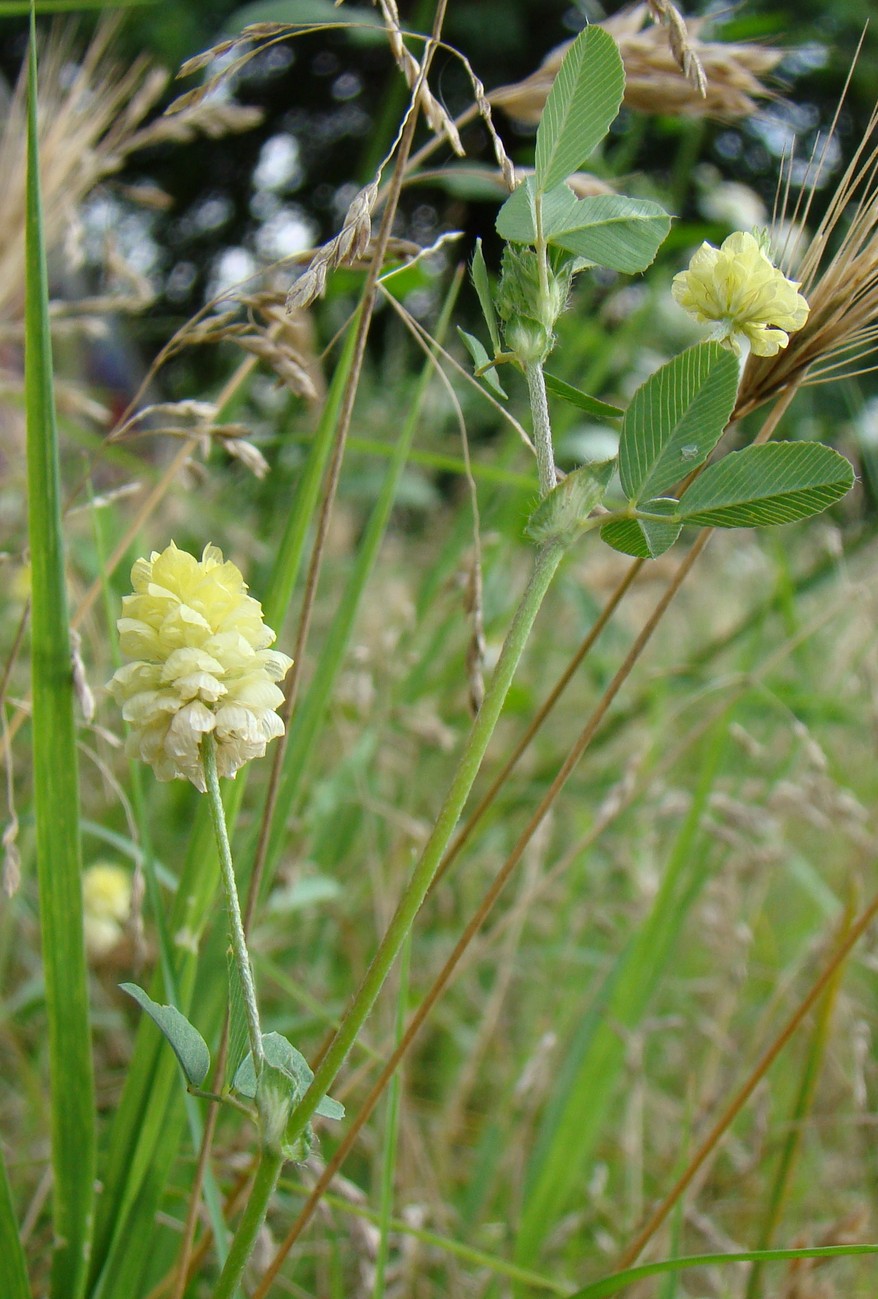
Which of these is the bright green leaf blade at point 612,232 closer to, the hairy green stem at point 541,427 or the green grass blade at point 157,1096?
the hairy green stem at point 541,427

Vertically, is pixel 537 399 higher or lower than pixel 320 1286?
higher

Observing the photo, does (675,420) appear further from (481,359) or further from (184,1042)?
(184,1042)

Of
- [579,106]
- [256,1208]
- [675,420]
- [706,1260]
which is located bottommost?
[706,1260]

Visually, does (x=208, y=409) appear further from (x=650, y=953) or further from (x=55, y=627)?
(x=650, y=953)

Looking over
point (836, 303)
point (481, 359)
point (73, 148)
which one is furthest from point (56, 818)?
point (73, 148)

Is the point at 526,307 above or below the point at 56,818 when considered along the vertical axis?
above

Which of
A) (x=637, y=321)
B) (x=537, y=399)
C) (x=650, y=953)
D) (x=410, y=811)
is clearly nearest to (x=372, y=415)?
(x=637, y=321)

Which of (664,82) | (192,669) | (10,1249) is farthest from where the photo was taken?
(664,82)

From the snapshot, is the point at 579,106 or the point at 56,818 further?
the point at 56,818
